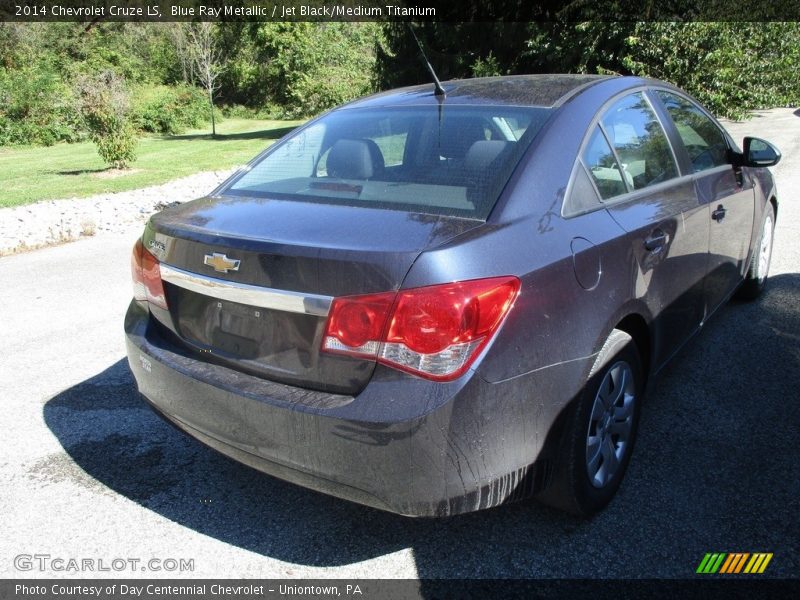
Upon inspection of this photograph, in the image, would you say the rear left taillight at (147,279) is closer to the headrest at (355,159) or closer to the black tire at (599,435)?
the headrest at (355,159)

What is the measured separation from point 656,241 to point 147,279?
7.16 feet

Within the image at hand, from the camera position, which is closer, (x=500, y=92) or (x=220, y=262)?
(x=220, y=262)

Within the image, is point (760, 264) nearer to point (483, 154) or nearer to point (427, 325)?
point (483, 154)

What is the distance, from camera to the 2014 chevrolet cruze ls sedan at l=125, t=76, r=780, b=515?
2102 millimetres

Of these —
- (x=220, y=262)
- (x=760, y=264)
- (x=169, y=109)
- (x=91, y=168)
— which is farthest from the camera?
(x=169, y=109)

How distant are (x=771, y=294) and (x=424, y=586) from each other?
431 cm

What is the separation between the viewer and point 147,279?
2814 millimetres

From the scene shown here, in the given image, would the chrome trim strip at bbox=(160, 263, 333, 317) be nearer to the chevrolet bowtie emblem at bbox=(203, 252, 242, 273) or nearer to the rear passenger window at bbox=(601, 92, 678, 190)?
the chevrolet bowtie emblem at bbox=(203, 252, 242, 273)

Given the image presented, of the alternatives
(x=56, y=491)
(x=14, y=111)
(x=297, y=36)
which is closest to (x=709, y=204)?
(x=56, y=491)

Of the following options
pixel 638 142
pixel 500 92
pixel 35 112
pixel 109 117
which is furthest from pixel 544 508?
pixel 35 112

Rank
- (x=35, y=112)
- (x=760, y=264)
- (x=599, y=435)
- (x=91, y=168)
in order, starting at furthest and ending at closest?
(x=35, y=112) → (x=91, y=168) → (x=760, y=264) → (x=599, y=435)

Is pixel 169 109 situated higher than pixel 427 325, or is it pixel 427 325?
pixel 427 325

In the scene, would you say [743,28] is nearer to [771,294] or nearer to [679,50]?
[679,50]

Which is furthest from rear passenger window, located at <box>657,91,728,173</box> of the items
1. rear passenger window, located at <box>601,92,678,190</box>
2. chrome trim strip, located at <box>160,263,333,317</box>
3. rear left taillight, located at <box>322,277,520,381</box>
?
chrome trim strip, located at <box>160,263,333,317</box>
